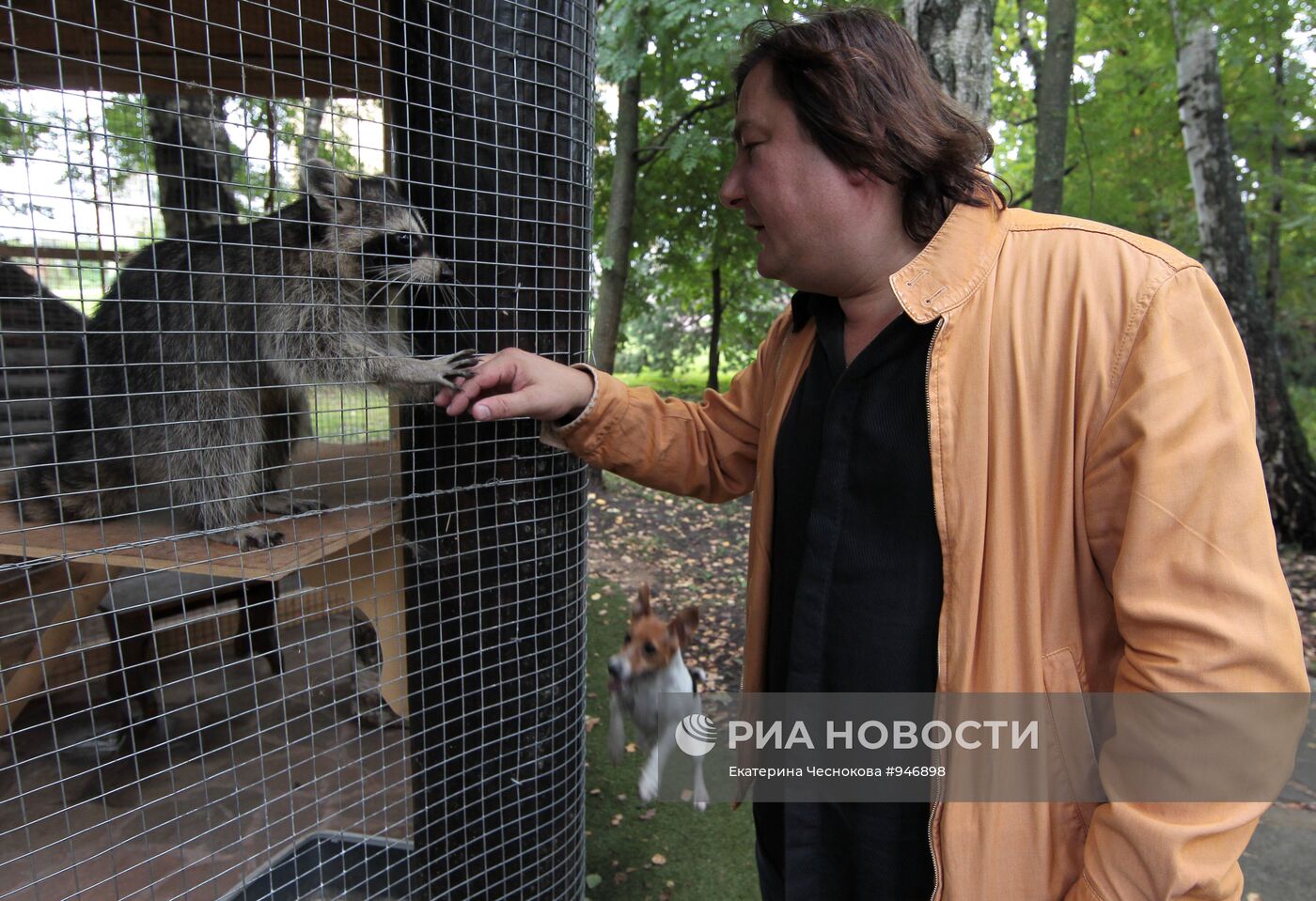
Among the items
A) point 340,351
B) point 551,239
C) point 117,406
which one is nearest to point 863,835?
point 551,239

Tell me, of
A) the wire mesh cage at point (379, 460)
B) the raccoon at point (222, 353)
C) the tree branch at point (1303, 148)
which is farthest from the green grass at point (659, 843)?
the tree branch at point (1303, 148)

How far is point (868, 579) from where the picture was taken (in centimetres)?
138

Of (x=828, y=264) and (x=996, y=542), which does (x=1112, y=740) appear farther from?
(x=828, y=264)

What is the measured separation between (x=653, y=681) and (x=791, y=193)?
5.27ft

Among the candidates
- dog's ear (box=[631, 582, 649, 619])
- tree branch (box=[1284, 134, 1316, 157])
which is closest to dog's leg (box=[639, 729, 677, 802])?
dog's ear (box=[631, 582, 649, 619])

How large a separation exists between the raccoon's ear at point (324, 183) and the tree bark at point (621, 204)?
420 cm

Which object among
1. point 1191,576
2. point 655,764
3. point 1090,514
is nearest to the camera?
point 1191,576

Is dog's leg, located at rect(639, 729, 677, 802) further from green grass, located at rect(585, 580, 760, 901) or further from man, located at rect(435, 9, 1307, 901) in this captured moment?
man, located at rect(435, 9, 1307, 901)

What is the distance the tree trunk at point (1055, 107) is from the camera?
5.26m

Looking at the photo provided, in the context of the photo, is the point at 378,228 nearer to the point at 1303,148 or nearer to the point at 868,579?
the point at 868,579

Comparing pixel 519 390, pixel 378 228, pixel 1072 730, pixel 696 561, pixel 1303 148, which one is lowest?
pixel 696 561

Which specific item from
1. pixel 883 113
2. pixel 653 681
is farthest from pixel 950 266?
pixel 653 681

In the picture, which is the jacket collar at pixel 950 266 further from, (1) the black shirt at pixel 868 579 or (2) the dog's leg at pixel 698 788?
(2) the dog's leg at pixel 698 788

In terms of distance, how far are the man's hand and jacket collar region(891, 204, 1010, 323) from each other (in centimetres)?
76
